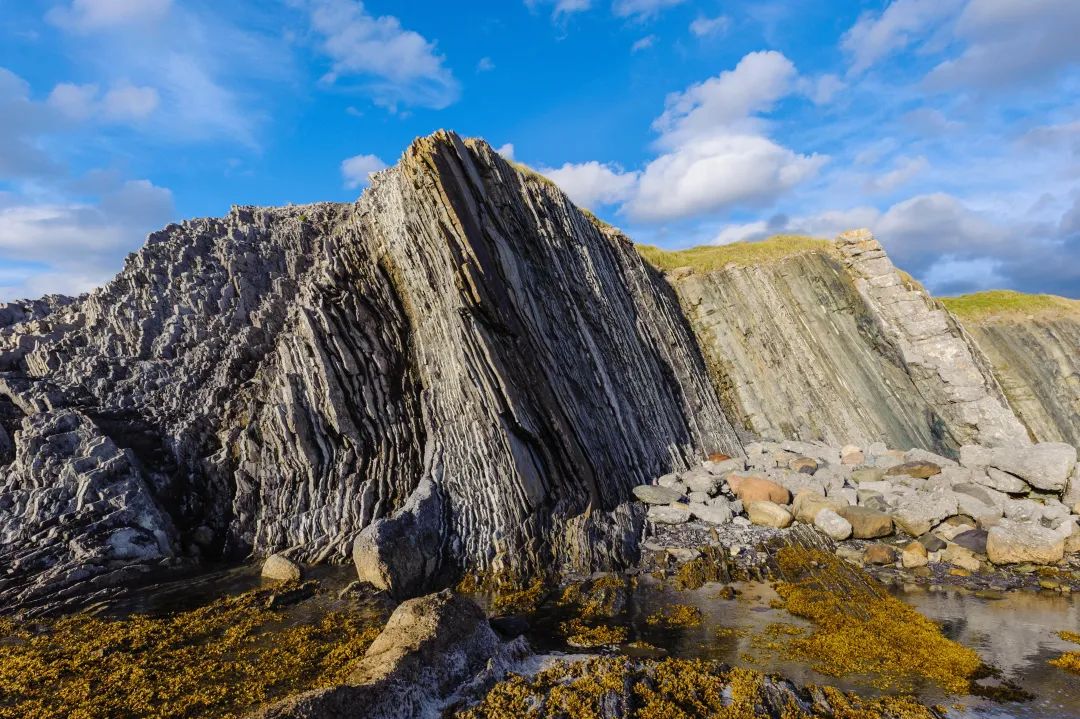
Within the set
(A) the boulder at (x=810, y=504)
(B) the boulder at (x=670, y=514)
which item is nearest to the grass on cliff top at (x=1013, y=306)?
(A) the boulder at (x=810, y=504)

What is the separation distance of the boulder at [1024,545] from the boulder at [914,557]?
1.77 metres

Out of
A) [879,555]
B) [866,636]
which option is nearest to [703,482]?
[879,555]

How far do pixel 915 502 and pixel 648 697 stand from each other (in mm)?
15340

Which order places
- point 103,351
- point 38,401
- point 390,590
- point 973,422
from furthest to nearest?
point 973,422, point 103,351, point 38,401, point 390,590

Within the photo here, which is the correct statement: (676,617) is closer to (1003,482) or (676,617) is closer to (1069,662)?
(1069,662)

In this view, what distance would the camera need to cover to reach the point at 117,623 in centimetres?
1385

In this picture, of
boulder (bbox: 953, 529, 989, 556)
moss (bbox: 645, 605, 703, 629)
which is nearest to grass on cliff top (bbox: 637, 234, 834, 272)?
boulder (bbox: 953, 529, 989, 556)

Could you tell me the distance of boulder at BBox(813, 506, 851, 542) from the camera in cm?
1886

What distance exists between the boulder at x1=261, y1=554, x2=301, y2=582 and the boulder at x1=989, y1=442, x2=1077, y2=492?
84.9ft

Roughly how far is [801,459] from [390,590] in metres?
19.3

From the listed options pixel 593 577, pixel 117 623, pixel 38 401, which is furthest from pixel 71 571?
pixel 593 577

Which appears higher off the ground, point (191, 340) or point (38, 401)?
point (191, 340)

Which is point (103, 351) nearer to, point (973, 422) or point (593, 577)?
point (593, 577)

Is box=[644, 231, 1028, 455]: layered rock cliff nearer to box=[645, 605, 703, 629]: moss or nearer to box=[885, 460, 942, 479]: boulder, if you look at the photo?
box=[885, 460, 942, 479]: boulder
